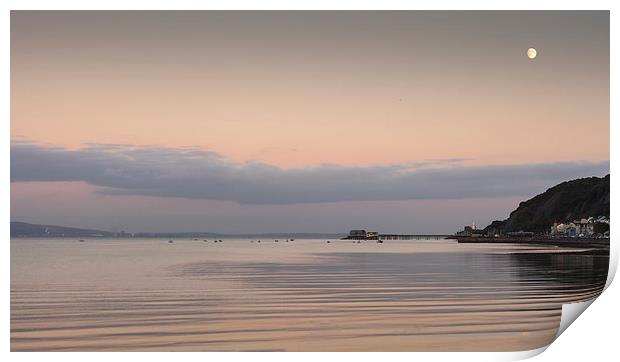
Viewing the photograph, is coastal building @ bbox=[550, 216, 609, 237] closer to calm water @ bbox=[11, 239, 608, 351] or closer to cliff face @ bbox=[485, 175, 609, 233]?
cliff face @ bbox=[485, 175, 609, 233]

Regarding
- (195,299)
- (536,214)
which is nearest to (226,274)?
(195,299)

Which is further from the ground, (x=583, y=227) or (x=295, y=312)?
(x=583, y=227)

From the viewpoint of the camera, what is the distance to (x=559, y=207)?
182 feet

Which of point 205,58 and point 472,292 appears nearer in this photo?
point 472,292

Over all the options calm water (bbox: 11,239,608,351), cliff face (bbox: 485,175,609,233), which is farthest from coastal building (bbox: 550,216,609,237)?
calm water (bbox: 11,239,608,351)

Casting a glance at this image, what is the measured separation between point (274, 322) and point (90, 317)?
7.05ft

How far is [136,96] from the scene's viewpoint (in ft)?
64.3

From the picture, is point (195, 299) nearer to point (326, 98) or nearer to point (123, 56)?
point (123, 56)

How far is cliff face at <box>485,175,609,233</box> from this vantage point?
43.8m

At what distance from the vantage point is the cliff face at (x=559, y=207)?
43.8 metres
